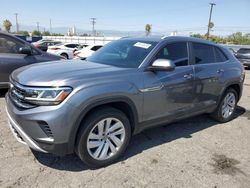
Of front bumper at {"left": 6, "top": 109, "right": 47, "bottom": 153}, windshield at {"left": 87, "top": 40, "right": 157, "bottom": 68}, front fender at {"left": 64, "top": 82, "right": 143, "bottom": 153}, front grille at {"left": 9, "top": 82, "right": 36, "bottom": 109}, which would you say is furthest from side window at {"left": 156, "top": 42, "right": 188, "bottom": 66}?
front bumper at {"left": 6, "top": 109, "right": 47, "bottom": 153}

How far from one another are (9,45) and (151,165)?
4940 millimetres

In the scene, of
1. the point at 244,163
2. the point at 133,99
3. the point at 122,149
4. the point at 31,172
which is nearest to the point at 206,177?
the point at 244,163

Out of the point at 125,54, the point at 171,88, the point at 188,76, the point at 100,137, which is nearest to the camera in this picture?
the point at 100,137

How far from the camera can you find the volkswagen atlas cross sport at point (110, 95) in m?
3.04

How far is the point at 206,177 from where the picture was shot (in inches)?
136

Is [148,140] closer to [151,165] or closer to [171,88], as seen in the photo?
[151,165]

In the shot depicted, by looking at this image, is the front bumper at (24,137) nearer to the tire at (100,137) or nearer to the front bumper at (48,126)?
the front bumper at (48,126)

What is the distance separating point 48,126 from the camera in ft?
9.83

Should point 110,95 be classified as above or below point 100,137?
above

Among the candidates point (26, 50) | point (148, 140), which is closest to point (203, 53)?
point (148, 140)

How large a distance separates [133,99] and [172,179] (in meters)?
1.13

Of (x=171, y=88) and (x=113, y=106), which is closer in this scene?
(x=113, y=106)

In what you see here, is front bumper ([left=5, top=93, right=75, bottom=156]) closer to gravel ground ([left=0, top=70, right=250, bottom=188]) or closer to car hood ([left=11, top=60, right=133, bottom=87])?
car hood ([left=11, top=60, right=133, bottom=87])

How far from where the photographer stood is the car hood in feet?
10.2
